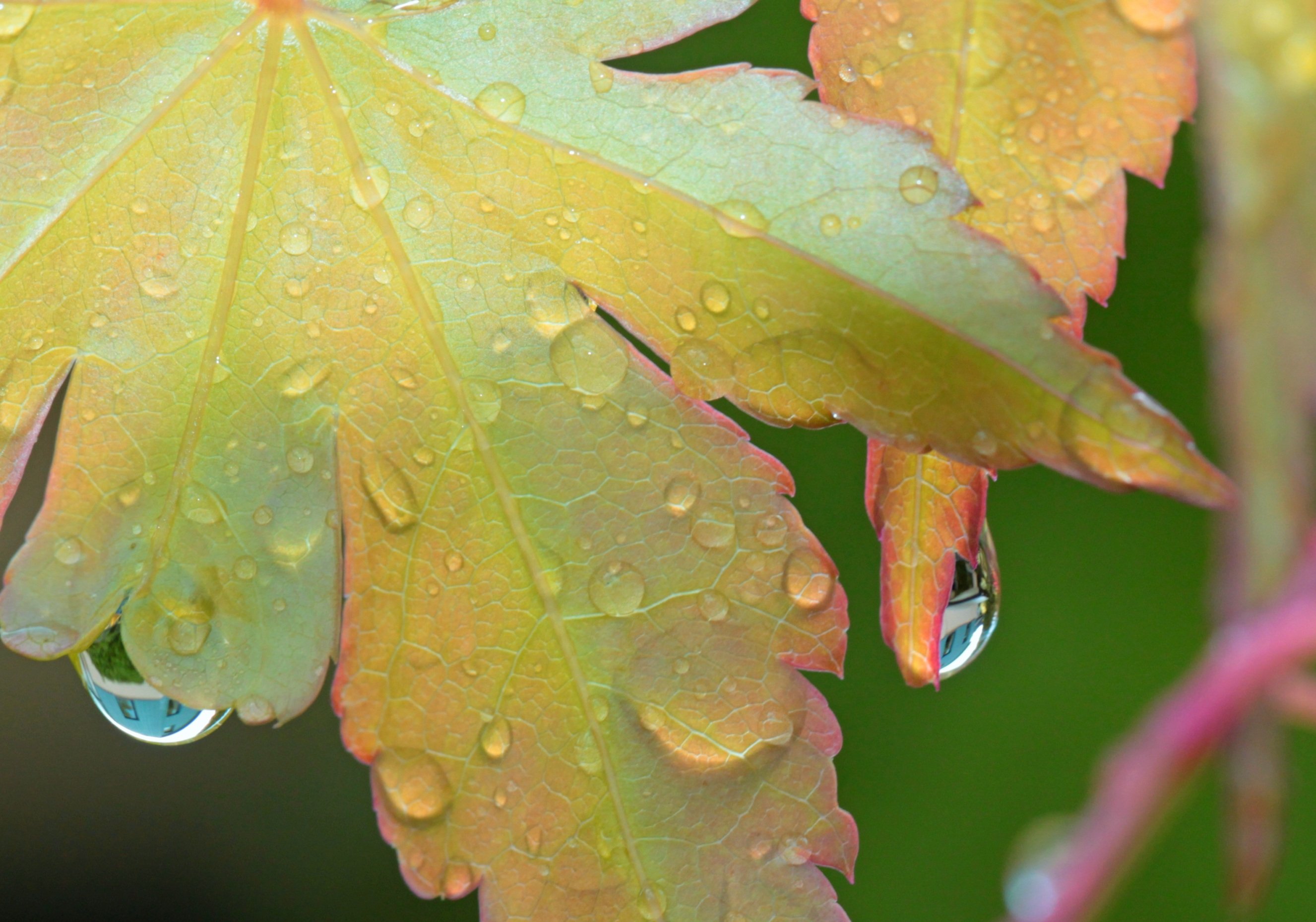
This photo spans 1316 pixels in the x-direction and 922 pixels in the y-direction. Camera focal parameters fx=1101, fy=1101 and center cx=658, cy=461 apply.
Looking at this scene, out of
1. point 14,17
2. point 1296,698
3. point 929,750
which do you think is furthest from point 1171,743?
point 929,750

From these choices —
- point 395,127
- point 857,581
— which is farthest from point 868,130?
point 857,581

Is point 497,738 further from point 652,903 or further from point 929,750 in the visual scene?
point 929,750

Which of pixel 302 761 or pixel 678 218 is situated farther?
pixel 302 761

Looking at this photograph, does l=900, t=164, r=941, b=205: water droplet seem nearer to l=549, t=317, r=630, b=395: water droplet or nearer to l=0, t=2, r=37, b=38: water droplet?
l=549, t=317, r=630, b=395: water droplet

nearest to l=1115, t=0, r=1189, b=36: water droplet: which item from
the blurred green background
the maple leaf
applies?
Answer: the maple leaf

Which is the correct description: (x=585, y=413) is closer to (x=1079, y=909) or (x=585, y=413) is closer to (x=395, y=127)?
(x=395, y=127)

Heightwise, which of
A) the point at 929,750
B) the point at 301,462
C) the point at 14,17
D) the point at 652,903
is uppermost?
the point at 14,17

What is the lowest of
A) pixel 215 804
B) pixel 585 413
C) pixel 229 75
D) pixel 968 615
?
pixel 215 804
